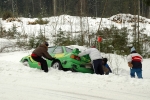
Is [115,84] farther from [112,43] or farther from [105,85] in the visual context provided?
[112,43]

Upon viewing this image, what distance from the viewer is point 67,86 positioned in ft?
25.3

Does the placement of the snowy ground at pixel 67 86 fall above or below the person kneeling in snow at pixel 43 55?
below

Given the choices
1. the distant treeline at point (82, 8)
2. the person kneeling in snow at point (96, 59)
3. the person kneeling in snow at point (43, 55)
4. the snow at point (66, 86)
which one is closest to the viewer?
the snow at point (66, 86)

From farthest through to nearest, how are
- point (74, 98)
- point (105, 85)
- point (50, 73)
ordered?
1. point (50, 73)
2. point (105, 85)
3. point (74, 98)

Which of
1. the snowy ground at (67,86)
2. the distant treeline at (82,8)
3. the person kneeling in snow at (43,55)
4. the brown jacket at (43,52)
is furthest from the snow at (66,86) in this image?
the distant treeline at (82,8)

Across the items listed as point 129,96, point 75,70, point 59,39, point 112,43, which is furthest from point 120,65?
point 129,96

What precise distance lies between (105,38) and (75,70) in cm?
797

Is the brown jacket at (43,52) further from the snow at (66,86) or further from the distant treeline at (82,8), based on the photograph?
the distant treeline at (82,8)

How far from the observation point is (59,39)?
18281 mm

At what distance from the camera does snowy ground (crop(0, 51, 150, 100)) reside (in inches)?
261

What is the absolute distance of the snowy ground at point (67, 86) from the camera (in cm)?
662

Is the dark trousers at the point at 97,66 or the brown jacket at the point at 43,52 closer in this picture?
the brown jacket at the point at 43,52

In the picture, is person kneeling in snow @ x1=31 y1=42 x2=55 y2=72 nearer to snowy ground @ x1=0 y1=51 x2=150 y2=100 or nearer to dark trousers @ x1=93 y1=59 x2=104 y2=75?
snowy ground @ x1=0 y1=51 x2=150 y2=100

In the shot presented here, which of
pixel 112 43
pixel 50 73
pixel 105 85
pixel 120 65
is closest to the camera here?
pixel 105 85
